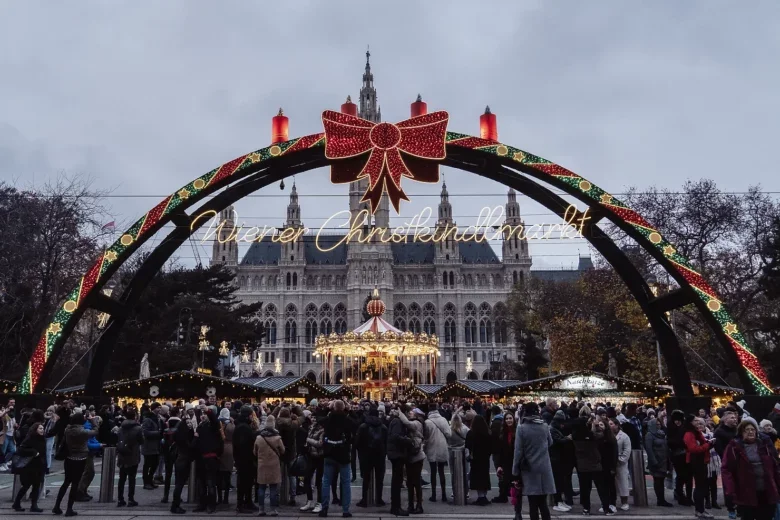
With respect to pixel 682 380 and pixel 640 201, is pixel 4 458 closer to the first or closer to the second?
pixel 682 380

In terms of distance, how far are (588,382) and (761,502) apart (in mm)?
16598

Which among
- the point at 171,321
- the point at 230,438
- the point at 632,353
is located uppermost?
the point at 171,321

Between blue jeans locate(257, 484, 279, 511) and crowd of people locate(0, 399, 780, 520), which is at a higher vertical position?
crowd of people locate(0, 399, 780, 520)

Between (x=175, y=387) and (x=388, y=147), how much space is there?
536 inches

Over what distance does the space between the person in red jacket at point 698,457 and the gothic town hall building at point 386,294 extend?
59865 millimetres

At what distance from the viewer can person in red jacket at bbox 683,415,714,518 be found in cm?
802

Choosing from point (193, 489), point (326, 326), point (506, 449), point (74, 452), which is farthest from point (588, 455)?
point (326, 326)

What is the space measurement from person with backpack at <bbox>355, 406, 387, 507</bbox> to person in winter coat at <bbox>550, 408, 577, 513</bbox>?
7.61 ft

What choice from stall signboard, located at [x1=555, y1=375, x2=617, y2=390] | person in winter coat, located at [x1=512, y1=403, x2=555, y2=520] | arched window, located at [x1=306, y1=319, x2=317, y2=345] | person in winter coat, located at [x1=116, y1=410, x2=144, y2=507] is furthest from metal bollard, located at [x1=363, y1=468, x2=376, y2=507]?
arched window, located at [x1=306, y1=319, x2=317, y2=345]

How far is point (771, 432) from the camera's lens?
22.8 feet

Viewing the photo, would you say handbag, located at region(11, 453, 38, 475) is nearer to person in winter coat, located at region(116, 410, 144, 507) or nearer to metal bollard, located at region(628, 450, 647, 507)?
person in winter coat, located at region(116, 410, 144, 507)

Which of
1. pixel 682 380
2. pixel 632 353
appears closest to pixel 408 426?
pixel 682 380

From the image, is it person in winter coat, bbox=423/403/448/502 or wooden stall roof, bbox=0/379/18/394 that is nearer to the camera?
person in winter coat, bbox=423/403/448/502

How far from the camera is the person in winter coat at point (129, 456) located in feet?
29.0
